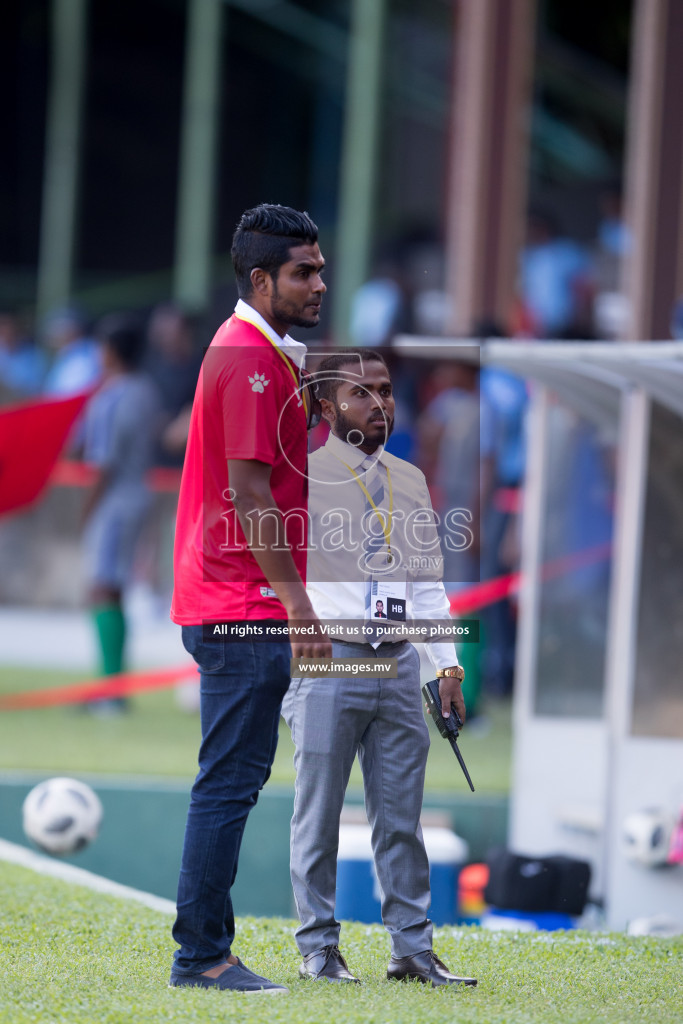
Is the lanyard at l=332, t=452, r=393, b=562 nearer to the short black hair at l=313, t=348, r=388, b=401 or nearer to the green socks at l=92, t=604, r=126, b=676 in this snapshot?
A: the short black hair at l=313, t=348, r=388, b=401

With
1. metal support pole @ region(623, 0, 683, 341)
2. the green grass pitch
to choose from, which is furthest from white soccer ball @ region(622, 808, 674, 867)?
metal support pole @ region(623, 0, 683, 341)

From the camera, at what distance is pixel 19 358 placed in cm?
1708

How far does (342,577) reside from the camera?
3.85 m

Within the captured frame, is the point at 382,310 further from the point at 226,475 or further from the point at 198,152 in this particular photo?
the point at 226,475

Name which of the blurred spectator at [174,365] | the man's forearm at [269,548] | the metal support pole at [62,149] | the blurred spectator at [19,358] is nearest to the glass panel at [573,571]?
the man's forearm at [269,548]

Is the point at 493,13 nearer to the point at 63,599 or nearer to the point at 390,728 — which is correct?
the point at 63,599

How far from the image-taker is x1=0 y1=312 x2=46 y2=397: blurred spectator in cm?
1661

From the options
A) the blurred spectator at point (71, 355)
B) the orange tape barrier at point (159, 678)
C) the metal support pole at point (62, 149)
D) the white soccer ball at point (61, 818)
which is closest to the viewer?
the white soccer ball at point (61, 818)

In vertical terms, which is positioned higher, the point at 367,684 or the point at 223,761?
the point at 367,684

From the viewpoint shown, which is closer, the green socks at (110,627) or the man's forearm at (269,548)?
the man's forearm at (269,548)

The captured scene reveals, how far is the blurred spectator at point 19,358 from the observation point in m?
16.6

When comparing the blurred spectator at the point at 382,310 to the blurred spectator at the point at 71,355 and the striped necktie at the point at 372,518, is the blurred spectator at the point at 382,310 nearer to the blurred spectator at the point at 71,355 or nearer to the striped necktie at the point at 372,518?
the blurred spectator at the point at 71,355

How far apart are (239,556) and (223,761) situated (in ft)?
1.62

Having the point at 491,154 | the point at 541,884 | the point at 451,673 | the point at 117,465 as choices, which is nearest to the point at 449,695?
the point at 451,673
